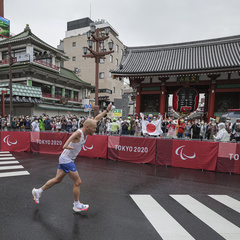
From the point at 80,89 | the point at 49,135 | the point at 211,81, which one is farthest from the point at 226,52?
the point at 80,89

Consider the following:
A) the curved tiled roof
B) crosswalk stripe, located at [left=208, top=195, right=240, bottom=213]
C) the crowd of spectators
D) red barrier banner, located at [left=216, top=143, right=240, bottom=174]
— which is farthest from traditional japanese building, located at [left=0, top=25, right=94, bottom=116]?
crosswalk stripe, located at [left=208, top=195, right=240, bottom=213]

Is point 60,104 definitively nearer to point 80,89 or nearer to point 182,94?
point 80,89

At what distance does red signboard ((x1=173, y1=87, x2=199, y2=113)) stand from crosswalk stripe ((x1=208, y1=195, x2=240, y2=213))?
12184 millimetres

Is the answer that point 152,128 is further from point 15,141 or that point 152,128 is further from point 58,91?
point 58,91

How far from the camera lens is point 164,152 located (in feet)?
26.0

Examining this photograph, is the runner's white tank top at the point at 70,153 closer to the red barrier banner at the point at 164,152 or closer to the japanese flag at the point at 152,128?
the red barrier banner at the point at 164,152

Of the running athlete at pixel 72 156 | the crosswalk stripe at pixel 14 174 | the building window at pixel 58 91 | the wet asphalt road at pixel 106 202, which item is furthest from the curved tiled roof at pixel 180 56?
the building window at pixel 58 91

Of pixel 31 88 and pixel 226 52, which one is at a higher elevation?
pixel 226 52

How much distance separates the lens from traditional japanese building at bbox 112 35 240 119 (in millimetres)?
14648

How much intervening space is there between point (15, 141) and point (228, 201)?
→ 35.9 ft

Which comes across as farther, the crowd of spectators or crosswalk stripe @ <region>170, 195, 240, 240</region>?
the crowd of spectators

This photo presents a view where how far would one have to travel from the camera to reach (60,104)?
97.2 ft

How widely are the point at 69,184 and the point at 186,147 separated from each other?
5.16 m

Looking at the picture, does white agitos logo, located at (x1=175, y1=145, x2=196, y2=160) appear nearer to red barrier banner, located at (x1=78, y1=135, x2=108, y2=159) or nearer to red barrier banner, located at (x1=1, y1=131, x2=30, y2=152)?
red barrier banner, located at (x1=78, y1=135, x2=108, y2=159)
